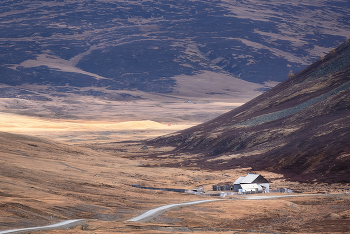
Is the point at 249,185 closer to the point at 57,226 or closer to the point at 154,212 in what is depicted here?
the point at 154,212

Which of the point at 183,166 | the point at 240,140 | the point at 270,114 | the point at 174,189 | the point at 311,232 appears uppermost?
the point at 270,114

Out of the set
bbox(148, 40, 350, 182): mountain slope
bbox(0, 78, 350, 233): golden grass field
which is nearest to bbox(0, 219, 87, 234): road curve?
bbox(0, 78, 350, 233): golden grass field

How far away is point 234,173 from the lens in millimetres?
62750

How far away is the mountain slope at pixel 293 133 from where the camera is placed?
58722mm

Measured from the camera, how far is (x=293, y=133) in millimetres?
76250

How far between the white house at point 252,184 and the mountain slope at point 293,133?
7283mm

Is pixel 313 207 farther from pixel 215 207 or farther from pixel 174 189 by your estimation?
pixel 174 189

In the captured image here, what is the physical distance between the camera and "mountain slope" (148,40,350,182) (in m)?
58.7

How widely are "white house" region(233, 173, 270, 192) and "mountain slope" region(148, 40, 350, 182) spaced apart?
7283 millimetres

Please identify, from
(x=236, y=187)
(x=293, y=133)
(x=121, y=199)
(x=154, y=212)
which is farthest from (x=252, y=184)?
(x=293, y=133)

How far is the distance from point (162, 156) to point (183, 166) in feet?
53.6

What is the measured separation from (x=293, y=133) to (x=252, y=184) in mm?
30405

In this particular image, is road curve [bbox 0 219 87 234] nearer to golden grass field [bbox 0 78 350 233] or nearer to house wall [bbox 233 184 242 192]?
golden grass field [bbox 0 78 350 233]

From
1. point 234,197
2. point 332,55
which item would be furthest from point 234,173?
point 332,55
